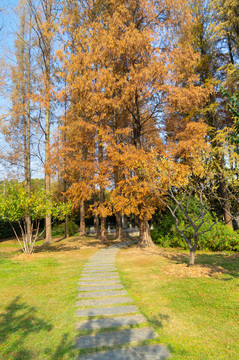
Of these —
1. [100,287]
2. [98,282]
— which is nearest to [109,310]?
[100,287]

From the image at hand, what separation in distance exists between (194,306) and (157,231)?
9.64 meters

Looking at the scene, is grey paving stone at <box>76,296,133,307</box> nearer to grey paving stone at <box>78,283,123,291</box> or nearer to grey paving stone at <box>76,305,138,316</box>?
grey paving stone at <box>76,305,138,316</box>

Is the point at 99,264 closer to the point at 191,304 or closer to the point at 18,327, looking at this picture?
the point at 191,304

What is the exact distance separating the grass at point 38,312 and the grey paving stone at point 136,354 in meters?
0.34

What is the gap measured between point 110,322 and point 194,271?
11.8 ft

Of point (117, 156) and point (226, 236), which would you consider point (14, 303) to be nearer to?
point (117, 156)

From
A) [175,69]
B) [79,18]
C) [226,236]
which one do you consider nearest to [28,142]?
[79,18]

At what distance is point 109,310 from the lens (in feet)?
13.4

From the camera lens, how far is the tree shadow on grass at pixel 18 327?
2926mm

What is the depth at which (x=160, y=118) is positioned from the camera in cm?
1161

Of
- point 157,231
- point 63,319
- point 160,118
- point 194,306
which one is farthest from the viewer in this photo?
point 157,231

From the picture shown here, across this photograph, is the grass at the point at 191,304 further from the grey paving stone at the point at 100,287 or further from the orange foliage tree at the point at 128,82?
the orange foliage tree at the point at 128,82

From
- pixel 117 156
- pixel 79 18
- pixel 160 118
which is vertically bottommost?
pixel 117 156

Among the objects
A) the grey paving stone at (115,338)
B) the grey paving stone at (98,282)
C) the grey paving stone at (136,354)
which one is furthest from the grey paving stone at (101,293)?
the grey paving stone at (136,354)
